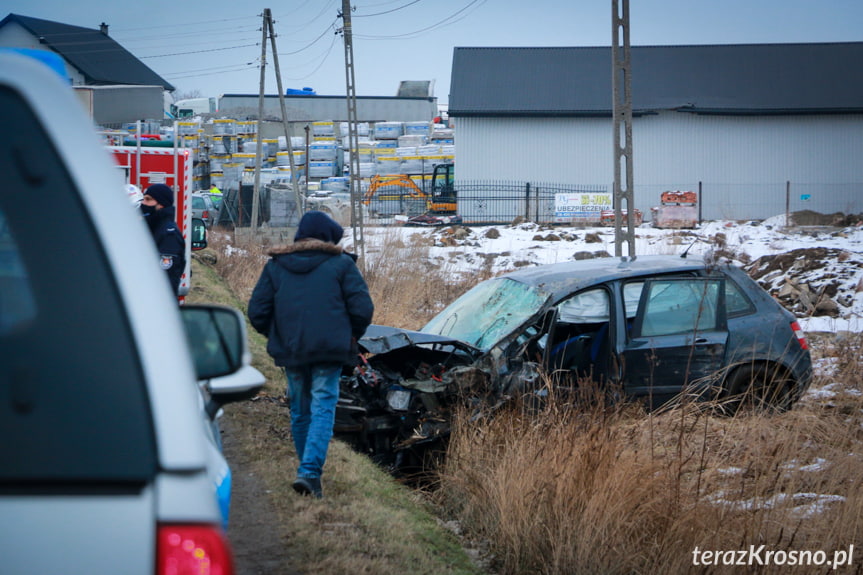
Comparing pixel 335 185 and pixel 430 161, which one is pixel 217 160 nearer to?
pixel 335 185

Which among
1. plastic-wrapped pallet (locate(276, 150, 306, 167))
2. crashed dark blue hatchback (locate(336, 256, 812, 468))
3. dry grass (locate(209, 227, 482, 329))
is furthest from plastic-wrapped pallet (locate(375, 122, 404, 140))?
crashed dark blue hatchback (locate(336, 256, 812, 468))

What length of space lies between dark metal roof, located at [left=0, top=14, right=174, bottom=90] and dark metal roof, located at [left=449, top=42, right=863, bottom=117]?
49.8 feet

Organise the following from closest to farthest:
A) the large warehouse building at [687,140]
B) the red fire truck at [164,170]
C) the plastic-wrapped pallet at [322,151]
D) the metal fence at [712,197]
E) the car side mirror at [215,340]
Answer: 1. the car side mirror at [215,340]
2. the red fire truck at [164,170]
3. the metal fence at [712,197]
4. the large warehouse building at [687,140]
5. the plastic-wrapped pallet at [322,151]

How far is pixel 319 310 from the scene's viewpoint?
519 cm

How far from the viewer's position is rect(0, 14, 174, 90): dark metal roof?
39.7m

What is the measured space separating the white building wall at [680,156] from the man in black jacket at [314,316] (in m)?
34.9

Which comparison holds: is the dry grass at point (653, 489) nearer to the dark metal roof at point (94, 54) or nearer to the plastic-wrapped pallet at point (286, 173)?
the dark metal roof at point (94, 54)

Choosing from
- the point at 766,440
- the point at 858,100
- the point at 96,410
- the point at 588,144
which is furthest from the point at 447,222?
the point at 96,410

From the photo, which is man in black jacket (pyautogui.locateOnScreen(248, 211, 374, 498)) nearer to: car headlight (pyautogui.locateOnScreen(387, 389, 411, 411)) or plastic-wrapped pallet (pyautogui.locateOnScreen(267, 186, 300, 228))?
car headlight (pyautogui.locateOnScreen(387, 389, 411, 411))

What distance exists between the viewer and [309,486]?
5.38 m

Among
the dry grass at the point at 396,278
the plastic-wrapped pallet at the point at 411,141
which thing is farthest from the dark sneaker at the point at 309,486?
the plastic-wrapped pallet at the point at 411,141

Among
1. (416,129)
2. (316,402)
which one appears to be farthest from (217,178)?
(316,402)

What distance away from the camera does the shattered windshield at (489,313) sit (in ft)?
23.9

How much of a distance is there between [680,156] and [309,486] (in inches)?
1467
